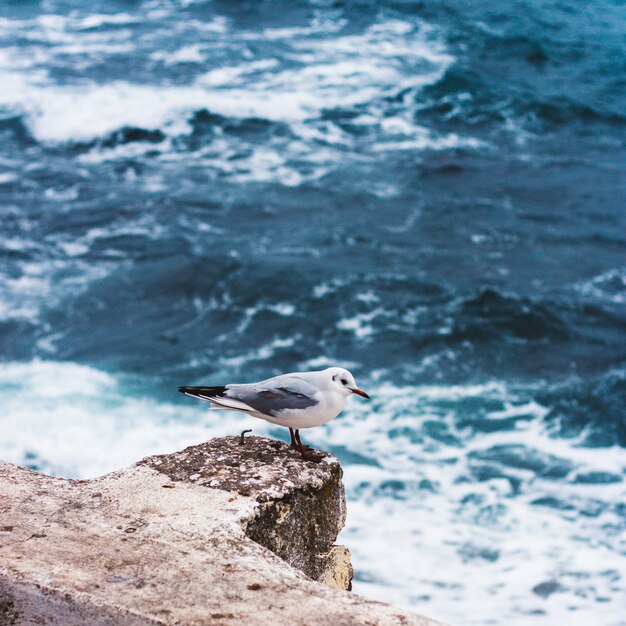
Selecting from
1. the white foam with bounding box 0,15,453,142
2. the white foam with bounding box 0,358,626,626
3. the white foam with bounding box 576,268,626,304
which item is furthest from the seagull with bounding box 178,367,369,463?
the white foam with bounding box 0,15,453,142

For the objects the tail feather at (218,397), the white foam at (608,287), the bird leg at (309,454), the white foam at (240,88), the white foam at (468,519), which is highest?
the tail feather at (218,397)

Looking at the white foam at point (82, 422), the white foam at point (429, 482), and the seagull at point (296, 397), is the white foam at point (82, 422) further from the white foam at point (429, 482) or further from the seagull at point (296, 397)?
the seagull at point (296, 397)

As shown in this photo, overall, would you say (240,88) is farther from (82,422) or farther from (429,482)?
(429,482)

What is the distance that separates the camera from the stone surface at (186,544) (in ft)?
11.5

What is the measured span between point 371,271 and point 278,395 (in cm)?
1263

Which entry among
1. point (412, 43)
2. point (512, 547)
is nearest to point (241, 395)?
point (512, 547)

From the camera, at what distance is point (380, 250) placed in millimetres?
18188

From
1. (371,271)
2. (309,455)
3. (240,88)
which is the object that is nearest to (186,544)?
(309,455)

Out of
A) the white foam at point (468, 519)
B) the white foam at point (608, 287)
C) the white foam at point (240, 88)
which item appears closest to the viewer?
the white foam at point (468, 519)

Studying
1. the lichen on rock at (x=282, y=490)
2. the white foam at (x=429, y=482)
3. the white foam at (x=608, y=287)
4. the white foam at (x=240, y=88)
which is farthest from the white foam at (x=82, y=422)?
the white foam at (x=240, y=88)

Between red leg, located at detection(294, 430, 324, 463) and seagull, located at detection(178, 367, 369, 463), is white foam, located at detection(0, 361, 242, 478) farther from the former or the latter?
red leg, located at detection(294, 430, 324, 463)

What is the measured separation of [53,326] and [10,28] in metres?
19.2

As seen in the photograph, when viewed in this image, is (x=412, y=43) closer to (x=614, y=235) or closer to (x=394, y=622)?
(x=614, y=235)

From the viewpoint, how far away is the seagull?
496 centimetres
